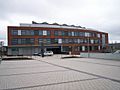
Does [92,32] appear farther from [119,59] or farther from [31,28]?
[119,59]

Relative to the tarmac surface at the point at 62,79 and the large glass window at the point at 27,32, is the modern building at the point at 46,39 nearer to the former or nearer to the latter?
the large glass window at the point at 27,32

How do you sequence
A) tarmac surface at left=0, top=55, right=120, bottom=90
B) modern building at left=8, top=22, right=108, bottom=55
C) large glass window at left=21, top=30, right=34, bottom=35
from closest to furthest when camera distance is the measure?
1. tarmac surface at left=0, top=55, right=120, bottom=90
2. modern building at left=8, top=22, right=108, bottom=55
3. large glass window at left=21, top=30, right=34, bottom=35

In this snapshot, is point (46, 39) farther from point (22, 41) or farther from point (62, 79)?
point (62, 79)

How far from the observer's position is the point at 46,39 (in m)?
63.3

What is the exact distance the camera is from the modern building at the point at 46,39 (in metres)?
58.8

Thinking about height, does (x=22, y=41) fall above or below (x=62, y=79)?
above

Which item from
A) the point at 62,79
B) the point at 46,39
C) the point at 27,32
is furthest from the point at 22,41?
the point at 62,79

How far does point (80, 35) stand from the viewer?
70.6m

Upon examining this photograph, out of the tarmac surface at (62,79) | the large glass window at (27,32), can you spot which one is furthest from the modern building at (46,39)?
the tarmac surface at (62,79)

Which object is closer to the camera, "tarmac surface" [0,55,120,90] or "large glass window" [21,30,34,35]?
"tarmac surface" [0,55,120,90]

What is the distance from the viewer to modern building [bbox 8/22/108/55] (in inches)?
2314

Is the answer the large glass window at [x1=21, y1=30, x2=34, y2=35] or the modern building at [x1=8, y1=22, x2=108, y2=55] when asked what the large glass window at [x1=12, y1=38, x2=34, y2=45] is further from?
the large glass window at [x1=21, y1=30, x2=34, y2=35]

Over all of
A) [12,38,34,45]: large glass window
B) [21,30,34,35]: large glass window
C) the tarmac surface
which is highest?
[21,30,34,35]: large glass window

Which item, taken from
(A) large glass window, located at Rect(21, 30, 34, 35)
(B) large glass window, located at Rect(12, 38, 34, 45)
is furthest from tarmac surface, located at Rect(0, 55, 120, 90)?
(A) large glass window, located at Rect(21, 30, 34, 35)
